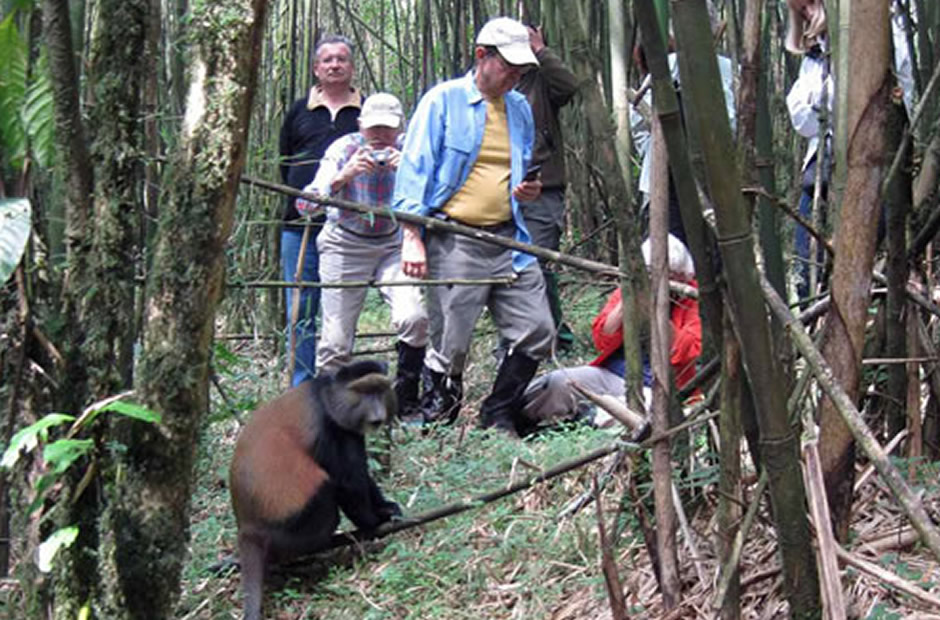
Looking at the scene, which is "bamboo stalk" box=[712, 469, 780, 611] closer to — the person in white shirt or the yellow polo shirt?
the person in white shirt

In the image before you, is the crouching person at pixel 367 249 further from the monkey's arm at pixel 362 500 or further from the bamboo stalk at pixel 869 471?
the bamboo stalk at pixel 869 471

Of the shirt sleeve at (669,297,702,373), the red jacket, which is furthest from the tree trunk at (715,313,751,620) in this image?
the shirt sleeve at (669,297,702,373)

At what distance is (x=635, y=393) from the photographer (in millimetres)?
2764

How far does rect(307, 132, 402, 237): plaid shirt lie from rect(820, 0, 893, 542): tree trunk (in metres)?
3.37

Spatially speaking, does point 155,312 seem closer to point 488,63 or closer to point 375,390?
point 375,390

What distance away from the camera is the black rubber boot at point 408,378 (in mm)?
5586

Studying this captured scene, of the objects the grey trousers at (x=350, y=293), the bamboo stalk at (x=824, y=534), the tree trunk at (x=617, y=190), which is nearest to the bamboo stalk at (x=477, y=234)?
the tree trunk at (x=617, y=190)

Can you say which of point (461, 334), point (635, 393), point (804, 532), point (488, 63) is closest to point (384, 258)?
point (461, 334)

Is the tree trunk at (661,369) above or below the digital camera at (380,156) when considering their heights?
below

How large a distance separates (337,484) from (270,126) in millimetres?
3712

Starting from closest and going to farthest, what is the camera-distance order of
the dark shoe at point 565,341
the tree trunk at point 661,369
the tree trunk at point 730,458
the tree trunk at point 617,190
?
the tree trunk at point 730,458 → the tree trunk at point 661,369 → the tree trunk at point 617,190 → the dark shoe at point 565,341

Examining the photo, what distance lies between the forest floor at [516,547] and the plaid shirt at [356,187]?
2.77 ft

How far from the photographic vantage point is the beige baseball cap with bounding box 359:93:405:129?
5.29 meters

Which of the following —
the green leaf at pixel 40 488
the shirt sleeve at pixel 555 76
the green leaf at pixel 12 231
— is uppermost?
the shirt sleeve at pixel 555 76
